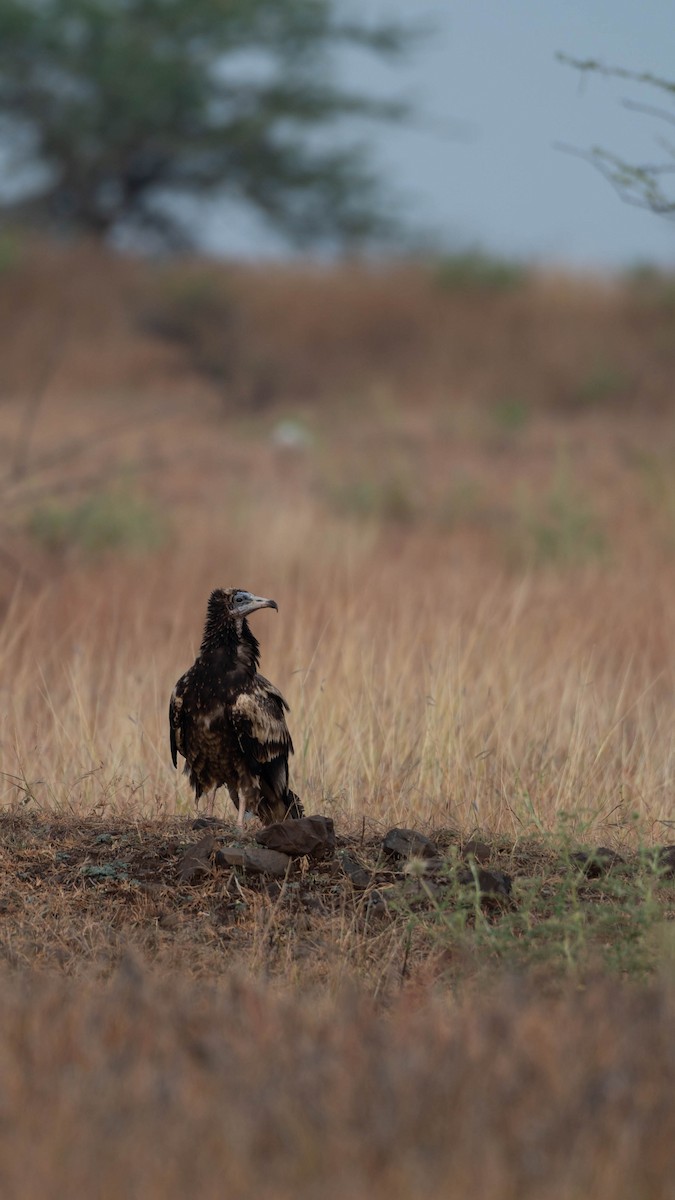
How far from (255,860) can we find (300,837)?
0.59 ft

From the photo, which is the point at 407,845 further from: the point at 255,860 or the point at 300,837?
the point at 255,860

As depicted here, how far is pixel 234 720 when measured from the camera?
Answer: 5039 millimetres

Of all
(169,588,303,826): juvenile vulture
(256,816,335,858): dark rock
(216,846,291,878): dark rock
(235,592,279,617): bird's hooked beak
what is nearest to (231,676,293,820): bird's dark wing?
(169,588,303,826): juvenile vulture

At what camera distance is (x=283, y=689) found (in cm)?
697

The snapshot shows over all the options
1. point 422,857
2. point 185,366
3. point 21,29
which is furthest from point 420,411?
point 422,857

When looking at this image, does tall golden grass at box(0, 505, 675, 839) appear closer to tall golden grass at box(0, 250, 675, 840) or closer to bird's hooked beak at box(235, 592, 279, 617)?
tall golden grass at box(0, 250, 675, 840)

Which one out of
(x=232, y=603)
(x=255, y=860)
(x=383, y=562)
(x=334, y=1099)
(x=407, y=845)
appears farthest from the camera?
(x=383, y=562)

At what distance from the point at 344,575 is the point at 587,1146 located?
8.88 meters

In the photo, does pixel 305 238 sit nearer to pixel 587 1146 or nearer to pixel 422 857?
pixel 422 857

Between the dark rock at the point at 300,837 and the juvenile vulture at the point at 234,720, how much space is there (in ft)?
1.47

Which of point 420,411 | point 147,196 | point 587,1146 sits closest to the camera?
point 587,1146

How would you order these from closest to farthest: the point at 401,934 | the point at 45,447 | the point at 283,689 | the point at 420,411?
1. the point at 401,934
2. the point at 283,689
3. the point at 45,447
4. the point at 420,411

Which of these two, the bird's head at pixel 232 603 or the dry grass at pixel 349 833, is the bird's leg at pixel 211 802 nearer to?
the dry grass at pixel 349 833

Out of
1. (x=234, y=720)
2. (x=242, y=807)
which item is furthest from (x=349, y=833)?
(x=234, y=720)
